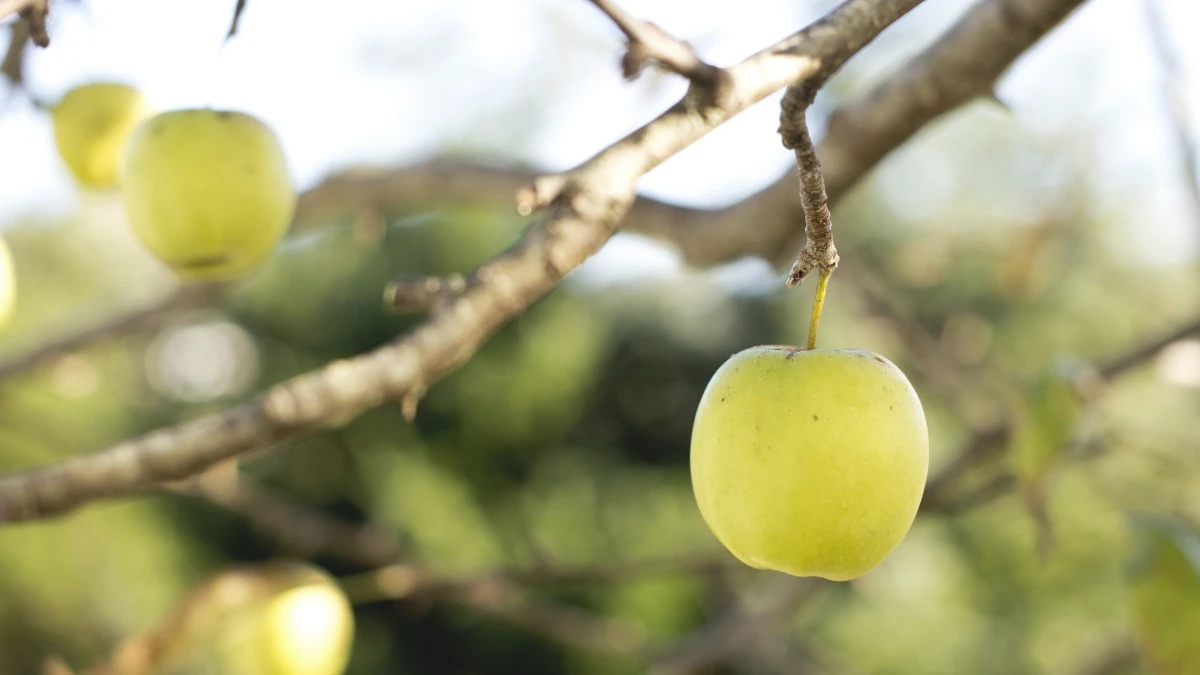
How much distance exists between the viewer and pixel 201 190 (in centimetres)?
63

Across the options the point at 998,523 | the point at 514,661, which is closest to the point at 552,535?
the point at 514,661

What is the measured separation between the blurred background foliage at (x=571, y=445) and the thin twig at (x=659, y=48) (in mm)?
2194

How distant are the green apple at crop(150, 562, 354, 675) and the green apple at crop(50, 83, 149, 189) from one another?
381mm

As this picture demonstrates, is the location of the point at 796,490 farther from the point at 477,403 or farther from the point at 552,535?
the point at 477,403

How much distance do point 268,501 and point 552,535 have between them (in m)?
1.74

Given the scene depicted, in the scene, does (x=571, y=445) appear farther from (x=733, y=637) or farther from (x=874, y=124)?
(x=874, y=124)

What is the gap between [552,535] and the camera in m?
2.98

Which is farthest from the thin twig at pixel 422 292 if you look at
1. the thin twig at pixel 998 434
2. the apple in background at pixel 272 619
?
the thin twig at pixel 998 434

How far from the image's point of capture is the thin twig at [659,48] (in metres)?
0.37

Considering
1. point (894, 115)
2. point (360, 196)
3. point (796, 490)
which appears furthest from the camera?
point (360, 196)

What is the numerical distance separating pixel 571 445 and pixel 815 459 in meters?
3.14

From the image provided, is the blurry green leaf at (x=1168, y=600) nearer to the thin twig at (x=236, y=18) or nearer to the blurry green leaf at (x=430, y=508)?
the thin twig at (x=236, y=18)

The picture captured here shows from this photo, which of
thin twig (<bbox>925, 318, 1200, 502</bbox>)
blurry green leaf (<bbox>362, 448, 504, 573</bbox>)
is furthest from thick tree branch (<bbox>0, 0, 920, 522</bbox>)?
blurry green leaf (<bbox>362, 448, 504, 573</bbox>)

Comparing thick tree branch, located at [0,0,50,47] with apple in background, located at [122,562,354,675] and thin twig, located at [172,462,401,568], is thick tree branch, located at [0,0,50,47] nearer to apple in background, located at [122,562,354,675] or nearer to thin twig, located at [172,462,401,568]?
Answer: apple in background, located at [122,562,354,675]
